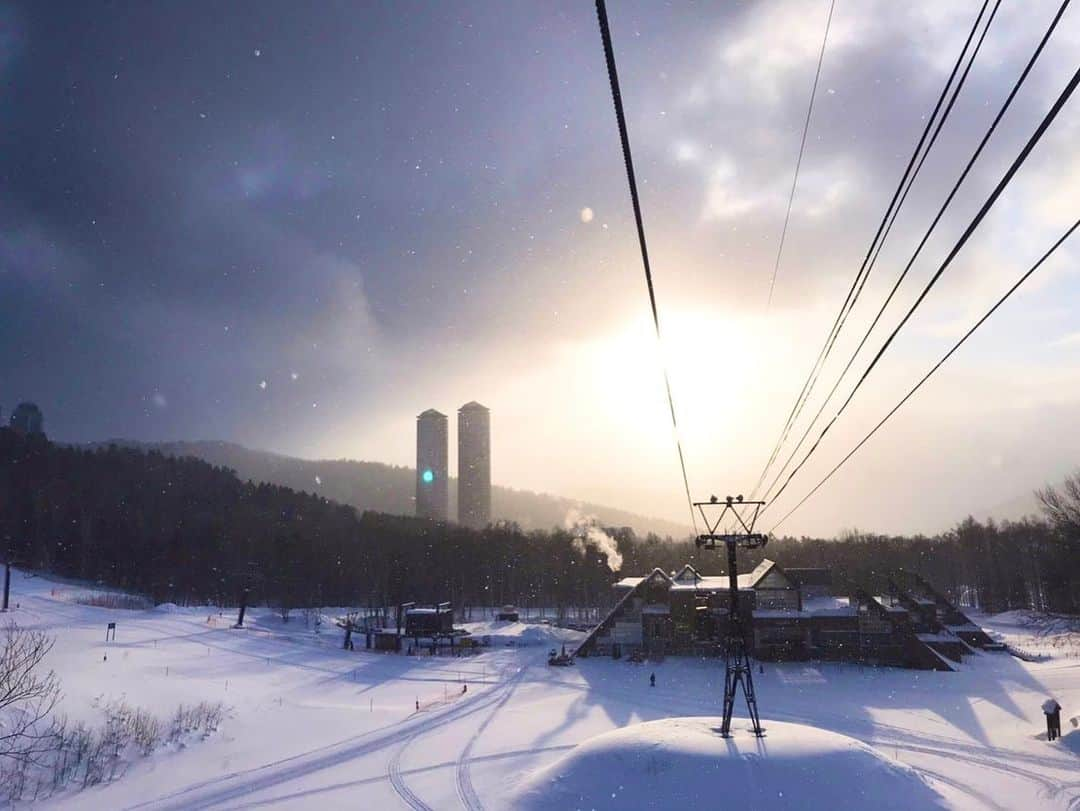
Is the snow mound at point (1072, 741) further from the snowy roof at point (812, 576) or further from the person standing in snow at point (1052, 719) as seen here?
the snowy roof at point (812, 576)

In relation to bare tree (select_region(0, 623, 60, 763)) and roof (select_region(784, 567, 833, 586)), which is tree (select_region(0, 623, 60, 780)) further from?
roof (select_region(784, 567, 833, 586))

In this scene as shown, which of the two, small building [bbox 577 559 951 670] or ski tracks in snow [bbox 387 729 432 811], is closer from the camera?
ski tracks in snow [bbox 387 729 432 811]

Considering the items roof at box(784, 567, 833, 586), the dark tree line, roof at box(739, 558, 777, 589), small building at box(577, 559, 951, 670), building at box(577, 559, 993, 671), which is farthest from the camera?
the dark tree line

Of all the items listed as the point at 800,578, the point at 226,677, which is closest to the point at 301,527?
the point at 226,677

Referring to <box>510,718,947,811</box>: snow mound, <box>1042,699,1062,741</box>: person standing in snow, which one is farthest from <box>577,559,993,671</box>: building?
<box>510,718,947,811</box>: snow mound

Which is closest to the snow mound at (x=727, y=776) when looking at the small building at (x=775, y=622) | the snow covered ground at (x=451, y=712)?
the snow covered ground at (x=451, y=712)
